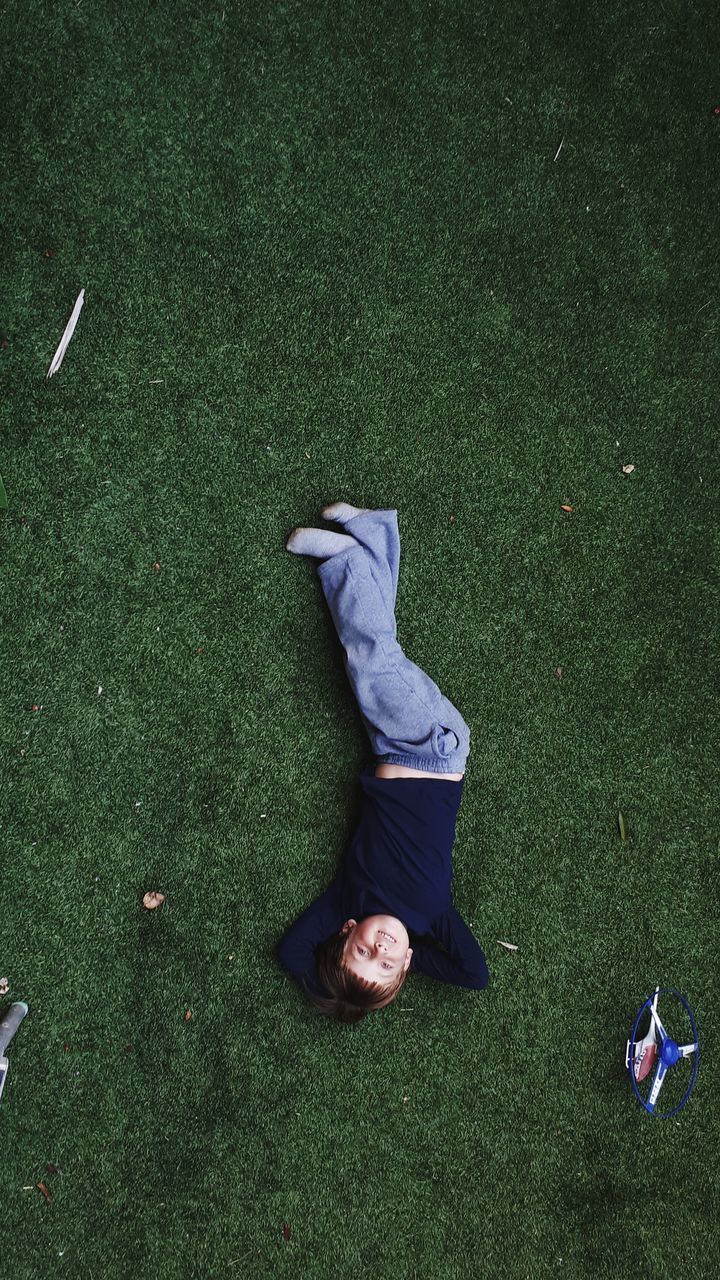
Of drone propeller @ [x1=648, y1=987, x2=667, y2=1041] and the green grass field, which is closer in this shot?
the green grass field

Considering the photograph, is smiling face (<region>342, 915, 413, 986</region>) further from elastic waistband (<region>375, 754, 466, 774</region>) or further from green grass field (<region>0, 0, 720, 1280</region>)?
elastic waistband (<region>375, 754, 466, 774</region>)

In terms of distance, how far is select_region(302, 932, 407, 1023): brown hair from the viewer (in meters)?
2.60

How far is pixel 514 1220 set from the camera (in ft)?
9.62

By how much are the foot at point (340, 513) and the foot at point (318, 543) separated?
0.16 ft

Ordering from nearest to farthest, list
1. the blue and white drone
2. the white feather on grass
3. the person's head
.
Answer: the person's head
the white feather on grass
the blue and white drone

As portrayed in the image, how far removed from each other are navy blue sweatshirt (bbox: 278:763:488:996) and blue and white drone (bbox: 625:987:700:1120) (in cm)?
69

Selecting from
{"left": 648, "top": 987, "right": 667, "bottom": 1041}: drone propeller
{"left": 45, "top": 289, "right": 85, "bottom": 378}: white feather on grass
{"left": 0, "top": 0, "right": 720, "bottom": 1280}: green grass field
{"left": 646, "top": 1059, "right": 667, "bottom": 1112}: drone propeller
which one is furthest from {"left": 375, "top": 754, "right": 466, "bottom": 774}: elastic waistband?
{"left": 45, "top": 289, "right": 85, "bottom": 378}: white feather on grass

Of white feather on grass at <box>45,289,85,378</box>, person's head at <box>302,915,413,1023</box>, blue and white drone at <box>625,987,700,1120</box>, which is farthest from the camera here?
blue and white drone at <box>625,987,700,1120</box>

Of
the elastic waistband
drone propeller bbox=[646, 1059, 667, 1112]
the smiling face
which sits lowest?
drone propeller bbox=[646, 1059, 667, 1112]

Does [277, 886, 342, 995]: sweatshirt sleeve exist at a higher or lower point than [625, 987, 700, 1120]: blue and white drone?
higher

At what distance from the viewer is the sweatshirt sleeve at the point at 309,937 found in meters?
2.74

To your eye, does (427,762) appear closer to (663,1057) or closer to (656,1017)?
(656,1017)

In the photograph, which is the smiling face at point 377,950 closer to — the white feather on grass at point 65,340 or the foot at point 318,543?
the foot at point 318,543

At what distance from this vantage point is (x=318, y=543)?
279 cm
